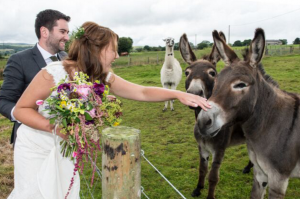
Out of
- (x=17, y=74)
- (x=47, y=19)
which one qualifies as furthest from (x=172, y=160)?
(x=47, y=19)

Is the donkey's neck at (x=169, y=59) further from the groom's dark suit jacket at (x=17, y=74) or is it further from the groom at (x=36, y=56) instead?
the groom's dark suit jacket at (x=17, y=74)

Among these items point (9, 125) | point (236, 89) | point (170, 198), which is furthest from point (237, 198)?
point (9, 125)

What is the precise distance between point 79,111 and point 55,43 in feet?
5.23

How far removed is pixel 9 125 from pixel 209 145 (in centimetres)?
829

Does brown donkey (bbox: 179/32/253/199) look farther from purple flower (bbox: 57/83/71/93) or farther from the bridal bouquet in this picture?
purple flower (bbox: 57/83/71/93)

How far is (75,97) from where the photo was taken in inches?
77.8

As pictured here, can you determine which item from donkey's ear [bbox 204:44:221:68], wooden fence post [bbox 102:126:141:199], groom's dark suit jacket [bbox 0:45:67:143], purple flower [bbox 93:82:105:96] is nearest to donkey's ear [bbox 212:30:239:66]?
donkey's ear [bbox 204:44:221:68]

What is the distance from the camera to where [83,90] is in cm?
198

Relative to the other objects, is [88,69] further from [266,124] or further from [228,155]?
[228,155]

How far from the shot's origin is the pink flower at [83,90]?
6.47ft

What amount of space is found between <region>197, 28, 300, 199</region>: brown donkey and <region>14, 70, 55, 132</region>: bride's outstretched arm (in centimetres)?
139

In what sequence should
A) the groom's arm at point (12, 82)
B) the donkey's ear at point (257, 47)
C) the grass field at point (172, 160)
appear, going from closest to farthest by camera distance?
the donkey's ear at point (257, 47)
the groom's arm at point (12, 82)
the grass field at point (172, 160)

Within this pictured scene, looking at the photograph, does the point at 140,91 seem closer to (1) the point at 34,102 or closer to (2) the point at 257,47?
(1) the point at 34,102

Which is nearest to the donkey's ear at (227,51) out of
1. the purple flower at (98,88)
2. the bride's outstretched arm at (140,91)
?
the bride's outstretched arm at (140,91)
